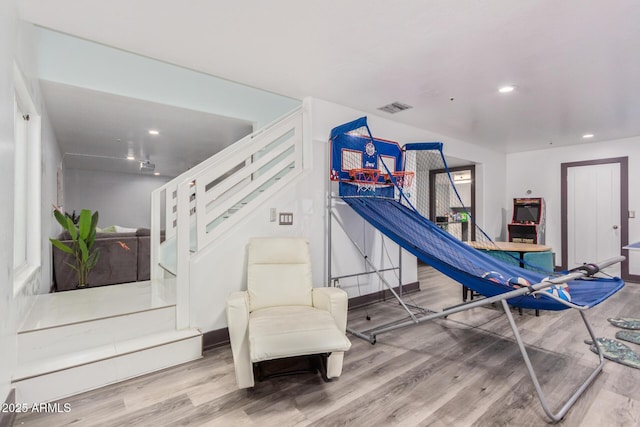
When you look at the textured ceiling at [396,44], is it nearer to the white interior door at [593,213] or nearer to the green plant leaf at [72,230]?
the green plant leaf at [72,230]

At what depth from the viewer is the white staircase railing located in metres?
2.50

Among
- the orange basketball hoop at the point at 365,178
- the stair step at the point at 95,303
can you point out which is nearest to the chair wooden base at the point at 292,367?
the stair step at the point at 95,303

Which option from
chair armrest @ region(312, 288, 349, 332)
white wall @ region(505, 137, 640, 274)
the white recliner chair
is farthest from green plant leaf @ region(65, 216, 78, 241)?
white wall @ region(505, 137, 640, 274)

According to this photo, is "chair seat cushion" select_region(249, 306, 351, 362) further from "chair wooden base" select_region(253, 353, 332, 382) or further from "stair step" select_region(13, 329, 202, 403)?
"stair step" select_region(13, 329, 202, 403)

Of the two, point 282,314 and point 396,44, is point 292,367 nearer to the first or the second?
point 282,314

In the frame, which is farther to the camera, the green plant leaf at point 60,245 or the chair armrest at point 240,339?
the green plant leaf at point 60,245

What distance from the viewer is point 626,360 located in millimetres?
2367

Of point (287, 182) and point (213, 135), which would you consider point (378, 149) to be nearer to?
point (287, 182)

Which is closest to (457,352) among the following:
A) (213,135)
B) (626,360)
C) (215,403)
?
(626,360)

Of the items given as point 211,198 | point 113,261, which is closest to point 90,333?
point 211,198

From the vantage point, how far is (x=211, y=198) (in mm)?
2742

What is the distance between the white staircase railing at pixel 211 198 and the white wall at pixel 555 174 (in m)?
5.39

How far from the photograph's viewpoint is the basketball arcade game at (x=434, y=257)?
6.20 feet

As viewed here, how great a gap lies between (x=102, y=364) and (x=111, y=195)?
337 inches
